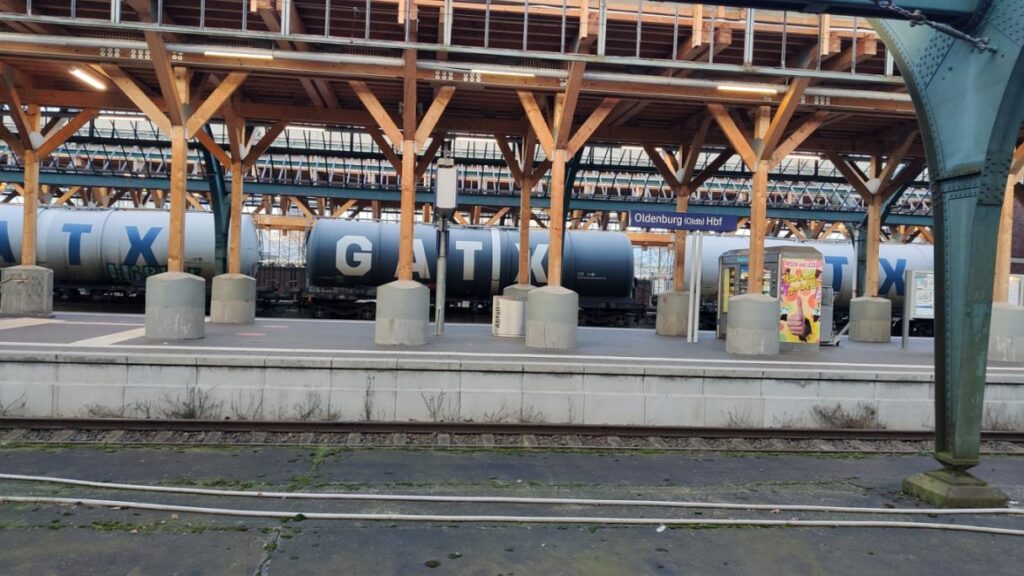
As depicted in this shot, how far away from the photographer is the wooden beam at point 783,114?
1230 centimetres

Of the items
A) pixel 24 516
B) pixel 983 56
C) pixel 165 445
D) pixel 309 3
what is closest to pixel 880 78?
pixel 983 56

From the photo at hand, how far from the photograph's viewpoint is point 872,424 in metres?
9.76

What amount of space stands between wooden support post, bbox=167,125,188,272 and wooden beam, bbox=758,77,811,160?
36.8 feet

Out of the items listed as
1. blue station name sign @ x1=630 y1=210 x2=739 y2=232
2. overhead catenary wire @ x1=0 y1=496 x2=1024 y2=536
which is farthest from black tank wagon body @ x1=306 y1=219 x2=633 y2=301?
overhead catenary wire @ x1=0 y1=496 x2=1024 y2=536

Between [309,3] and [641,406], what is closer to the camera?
[641,406]

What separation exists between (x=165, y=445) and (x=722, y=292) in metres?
12.3

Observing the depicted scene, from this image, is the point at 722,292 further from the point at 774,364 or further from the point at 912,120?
the point at 912,120

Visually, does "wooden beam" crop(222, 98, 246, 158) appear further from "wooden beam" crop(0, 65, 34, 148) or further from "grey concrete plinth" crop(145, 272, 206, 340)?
"grey concrete plinth" crop(145, 272, 206, 340)

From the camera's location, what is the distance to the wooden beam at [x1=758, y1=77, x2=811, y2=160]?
1230cm

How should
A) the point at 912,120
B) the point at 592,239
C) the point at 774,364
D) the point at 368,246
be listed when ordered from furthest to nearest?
the point at 592,239, the point at 368,246, the point at 912,120, the point at 774,364

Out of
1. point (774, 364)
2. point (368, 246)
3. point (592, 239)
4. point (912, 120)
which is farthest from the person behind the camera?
point (592, 239)

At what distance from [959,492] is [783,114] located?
28.3 ft

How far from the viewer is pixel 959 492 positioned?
5.79 meters

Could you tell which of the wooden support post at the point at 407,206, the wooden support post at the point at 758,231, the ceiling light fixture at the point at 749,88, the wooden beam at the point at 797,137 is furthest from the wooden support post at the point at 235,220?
the wooden beam at the point at 797,137
